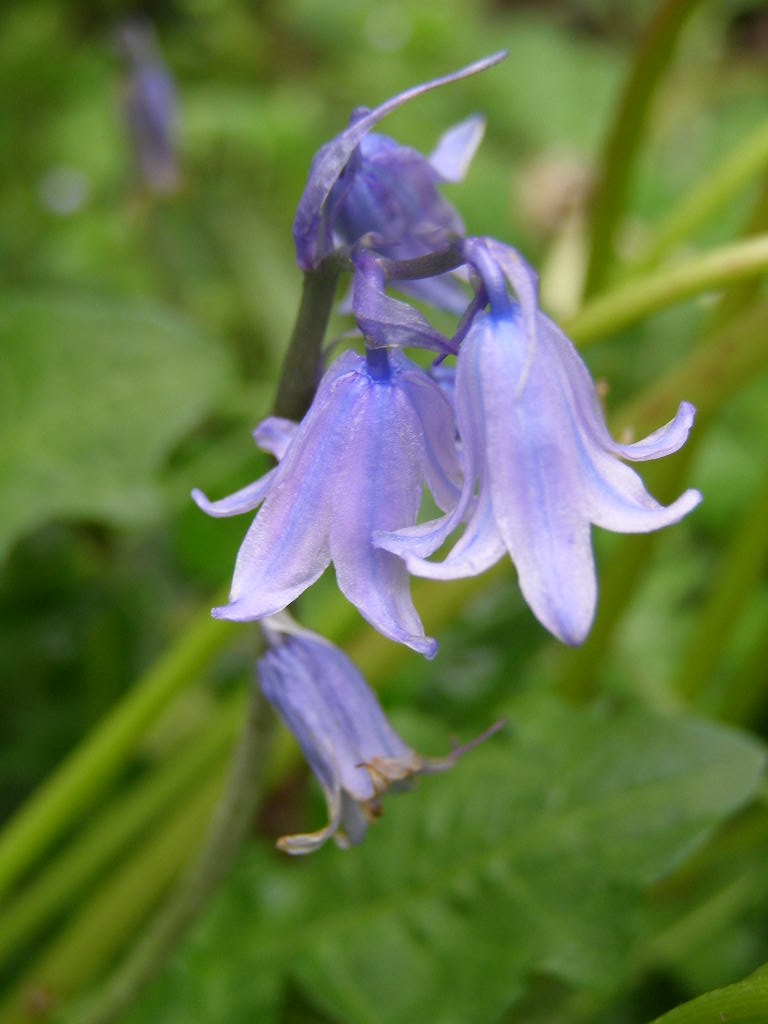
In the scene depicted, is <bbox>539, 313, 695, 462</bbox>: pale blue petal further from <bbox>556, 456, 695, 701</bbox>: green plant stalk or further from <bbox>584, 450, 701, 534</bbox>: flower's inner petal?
<bbox>556, 456, 695, 701</bbox>: green plant stalk

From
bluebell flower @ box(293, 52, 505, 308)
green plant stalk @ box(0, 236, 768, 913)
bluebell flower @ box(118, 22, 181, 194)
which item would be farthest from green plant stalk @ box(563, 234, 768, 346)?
bluebell flower @ box(118, 22, 181, 194)

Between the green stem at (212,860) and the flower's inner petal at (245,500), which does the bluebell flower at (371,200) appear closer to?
the flower's inner petal at (245,500)

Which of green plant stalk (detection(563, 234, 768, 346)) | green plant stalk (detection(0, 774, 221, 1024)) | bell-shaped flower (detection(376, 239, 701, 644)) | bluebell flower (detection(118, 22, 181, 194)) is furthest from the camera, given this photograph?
bluebell flower (detection(118, 22, 181, 194))

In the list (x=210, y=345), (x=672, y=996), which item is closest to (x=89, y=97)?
(x=210, y=345)

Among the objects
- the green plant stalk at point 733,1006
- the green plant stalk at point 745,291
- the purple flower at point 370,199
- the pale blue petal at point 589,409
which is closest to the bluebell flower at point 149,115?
the green plant stalk at point 745,291

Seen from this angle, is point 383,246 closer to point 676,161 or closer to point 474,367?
point 474,367

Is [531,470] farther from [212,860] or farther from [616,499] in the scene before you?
[212,860]
